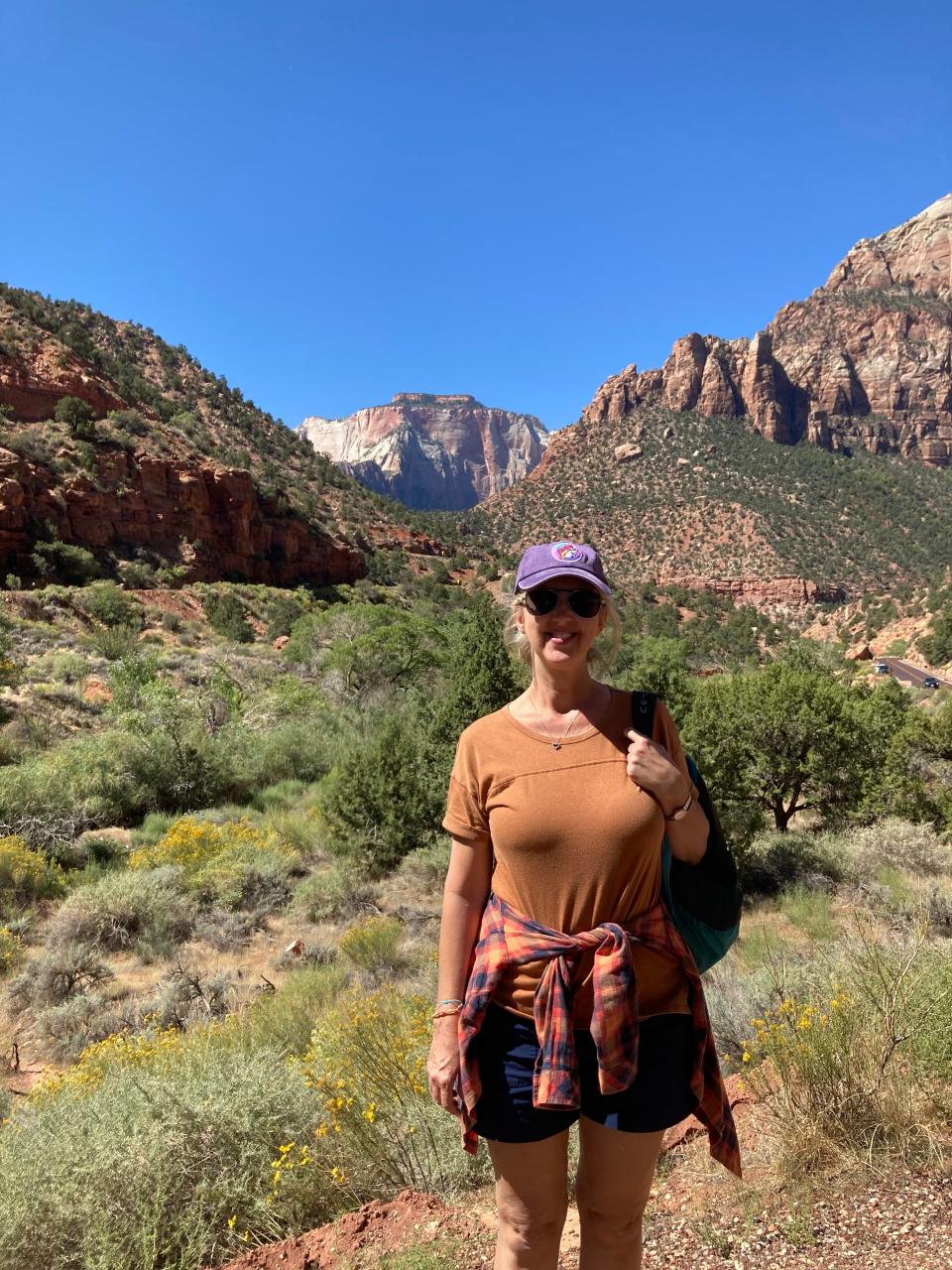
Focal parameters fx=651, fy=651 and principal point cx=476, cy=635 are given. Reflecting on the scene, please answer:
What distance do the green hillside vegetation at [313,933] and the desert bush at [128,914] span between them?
3 centimetres

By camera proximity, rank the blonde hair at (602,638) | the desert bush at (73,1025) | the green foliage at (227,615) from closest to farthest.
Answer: the blonde hair at (602,638) < the desert bush at (73,1025) < the green foliage at (227,615)

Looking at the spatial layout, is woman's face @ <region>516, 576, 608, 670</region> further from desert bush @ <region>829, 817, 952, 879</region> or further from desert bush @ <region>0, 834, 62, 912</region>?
desert bush @ <region>0, 834, 62, 912</region>

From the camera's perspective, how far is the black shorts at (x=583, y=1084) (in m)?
1.55

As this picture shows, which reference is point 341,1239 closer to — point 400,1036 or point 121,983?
point 400,1036

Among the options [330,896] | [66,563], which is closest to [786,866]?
[330,896]

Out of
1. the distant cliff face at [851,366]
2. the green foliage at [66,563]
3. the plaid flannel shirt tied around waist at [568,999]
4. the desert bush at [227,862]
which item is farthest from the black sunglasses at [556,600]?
the distant cliff face at [851,366]

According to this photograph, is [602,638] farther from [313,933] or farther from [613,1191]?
[313,933]

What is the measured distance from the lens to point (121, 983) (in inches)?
229

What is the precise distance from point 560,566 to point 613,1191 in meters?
1.53

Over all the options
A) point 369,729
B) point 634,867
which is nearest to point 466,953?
point 634,867

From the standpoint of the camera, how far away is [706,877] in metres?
1.66

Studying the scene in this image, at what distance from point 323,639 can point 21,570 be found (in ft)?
40.4

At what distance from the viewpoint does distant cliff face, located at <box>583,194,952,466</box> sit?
89125 millimetres

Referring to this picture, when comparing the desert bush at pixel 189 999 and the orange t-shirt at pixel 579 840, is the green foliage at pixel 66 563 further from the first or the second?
the orange t-shirt at pixel 579 840
